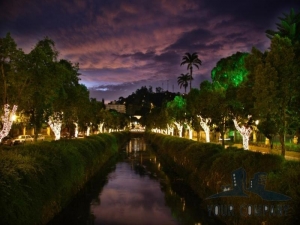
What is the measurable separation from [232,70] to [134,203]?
13.8 metres

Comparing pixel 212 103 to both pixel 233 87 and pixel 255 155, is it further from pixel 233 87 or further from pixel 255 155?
pixel 255 155

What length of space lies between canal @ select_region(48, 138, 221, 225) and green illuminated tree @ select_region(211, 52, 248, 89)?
927 cm

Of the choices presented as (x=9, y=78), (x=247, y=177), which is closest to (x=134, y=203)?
(x=247, y=177)

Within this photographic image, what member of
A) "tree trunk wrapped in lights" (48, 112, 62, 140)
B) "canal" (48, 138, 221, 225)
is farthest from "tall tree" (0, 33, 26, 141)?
"tree trunk wrapped in lights" (48, 112, 62, 140)

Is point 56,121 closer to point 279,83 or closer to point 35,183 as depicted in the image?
point 35,183

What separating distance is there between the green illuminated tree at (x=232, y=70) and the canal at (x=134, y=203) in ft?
30.4

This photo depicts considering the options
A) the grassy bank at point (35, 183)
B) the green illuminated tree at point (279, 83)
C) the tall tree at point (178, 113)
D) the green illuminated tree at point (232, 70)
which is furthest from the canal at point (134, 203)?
the tall tree at point (178, 113)

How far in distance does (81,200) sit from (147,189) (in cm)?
626

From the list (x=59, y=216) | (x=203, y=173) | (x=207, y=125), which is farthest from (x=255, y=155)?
(x=207, y=125)

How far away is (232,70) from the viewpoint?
28.3m

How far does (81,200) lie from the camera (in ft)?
70.2

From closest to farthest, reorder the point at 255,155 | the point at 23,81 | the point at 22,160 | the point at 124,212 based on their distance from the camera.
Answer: the point at 22,160, the point at 255,155, the point at 124,212, the point at 23,81

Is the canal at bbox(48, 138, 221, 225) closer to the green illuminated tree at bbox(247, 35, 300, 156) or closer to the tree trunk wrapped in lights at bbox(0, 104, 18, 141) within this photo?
the tree trunk wrapped in lights at bbox(0, 104, 18, 141)

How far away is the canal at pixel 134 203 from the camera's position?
57.0 ft
